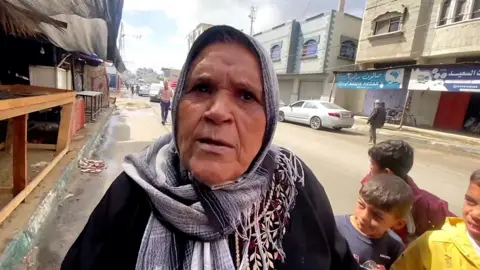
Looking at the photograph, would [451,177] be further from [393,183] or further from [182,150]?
[182,150]

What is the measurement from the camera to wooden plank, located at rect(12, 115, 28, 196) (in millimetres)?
2629

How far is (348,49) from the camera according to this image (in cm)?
2031

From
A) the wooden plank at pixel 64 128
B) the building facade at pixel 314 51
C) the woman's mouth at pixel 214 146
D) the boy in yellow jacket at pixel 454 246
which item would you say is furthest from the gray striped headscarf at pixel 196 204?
the building facade at pixel 314 51

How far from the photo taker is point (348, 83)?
1565 cm

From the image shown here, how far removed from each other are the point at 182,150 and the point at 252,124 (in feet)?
0.82

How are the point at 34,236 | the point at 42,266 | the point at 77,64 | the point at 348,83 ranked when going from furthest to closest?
the point at 348,83 → the point at 77,64 → the point at 34,236 → the point at 42,266

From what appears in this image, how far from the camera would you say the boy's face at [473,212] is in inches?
52.0

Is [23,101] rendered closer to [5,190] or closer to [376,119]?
[5,190]

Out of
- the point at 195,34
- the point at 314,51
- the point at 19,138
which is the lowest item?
the point at 19,138

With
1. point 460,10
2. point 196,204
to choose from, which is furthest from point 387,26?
point 196,204

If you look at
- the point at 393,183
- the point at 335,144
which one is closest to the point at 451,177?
the point at 335,144

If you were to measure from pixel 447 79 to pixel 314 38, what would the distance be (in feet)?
37.4

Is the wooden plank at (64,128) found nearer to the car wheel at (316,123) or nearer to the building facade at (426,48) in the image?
the car wheel at (316,123)

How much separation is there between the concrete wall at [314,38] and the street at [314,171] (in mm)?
11852
